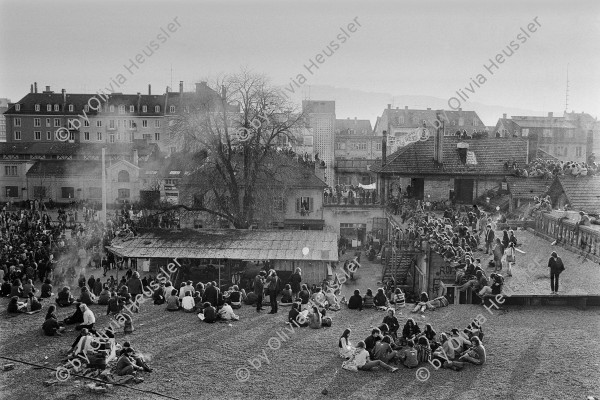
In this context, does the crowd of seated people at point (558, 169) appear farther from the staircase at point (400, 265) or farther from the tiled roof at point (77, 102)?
the tiled roof at point (77, 102)

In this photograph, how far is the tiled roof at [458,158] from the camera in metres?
43.4

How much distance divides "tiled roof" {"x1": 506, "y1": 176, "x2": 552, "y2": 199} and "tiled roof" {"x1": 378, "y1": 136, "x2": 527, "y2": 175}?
4.31m

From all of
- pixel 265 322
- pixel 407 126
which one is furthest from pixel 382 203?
pixel 407 126

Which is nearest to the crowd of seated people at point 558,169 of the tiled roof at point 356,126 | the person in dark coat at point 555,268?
the person in dark coat at point 555,268

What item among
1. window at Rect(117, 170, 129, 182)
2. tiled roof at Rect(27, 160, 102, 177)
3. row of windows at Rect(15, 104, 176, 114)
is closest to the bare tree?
window at Rect(117, 170, 129, 182)

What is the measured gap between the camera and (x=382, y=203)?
47.0 meters

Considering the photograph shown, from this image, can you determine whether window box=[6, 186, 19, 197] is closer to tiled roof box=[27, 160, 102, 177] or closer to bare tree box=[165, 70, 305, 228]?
tiled roof box=[27, 160, 102, 177]

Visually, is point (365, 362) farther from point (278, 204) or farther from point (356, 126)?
point (356, 126)

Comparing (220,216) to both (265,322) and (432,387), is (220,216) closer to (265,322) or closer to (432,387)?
(265,322)

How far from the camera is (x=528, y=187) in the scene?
37.9 meters

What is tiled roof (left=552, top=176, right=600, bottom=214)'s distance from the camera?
30906mm

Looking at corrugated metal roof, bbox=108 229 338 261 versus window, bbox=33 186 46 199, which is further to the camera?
window, bbox=33 186 46 199

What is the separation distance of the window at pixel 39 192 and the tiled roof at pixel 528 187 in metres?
45.6

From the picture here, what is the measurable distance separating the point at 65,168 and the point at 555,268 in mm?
53034
